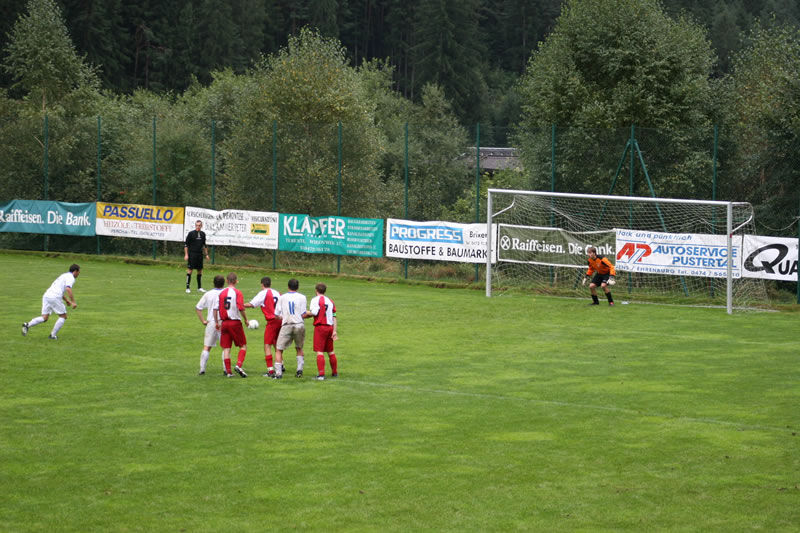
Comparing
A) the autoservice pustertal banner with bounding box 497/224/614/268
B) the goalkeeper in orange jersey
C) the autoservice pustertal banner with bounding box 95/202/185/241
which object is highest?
the autoservice pustertal banner with bounding box 95/202/185/241

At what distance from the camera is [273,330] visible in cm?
1770

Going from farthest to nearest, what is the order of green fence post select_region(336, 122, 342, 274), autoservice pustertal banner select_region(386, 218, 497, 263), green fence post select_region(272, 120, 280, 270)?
green fence post select_region(272, 120, 280, 270) < green fence post select_region(336, 122, 342, 274) < autoservice pustertal banner select_region(386, 218, 497, 263)

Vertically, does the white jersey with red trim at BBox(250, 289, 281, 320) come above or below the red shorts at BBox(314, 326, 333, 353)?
above

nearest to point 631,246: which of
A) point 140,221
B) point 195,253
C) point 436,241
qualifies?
point 436,241

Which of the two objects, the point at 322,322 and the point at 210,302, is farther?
the point at 210,302

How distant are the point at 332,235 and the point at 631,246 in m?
11.0

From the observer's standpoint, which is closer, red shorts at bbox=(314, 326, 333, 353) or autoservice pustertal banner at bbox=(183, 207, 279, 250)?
red shorts at bbox=(314, 326, 333, 353)

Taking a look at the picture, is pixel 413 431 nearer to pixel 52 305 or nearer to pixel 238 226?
pixel 52 305

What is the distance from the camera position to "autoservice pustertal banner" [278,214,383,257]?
113ft

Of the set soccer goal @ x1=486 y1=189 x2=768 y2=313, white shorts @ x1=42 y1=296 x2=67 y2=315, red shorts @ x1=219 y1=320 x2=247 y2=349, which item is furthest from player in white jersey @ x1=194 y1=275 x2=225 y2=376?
soccer goal @ x1=486 y1=189 x2=768 y2=313

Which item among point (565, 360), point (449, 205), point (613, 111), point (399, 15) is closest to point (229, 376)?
point (565, 360)

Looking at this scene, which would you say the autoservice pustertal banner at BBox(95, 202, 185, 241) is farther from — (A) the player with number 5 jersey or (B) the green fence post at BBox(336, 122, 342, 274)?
(A) the player with number 5 jersey

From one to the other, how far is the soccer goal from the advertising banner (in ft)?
0.94


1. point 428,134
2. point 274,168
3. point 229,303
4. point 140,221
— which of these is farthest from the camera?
point 428,134
